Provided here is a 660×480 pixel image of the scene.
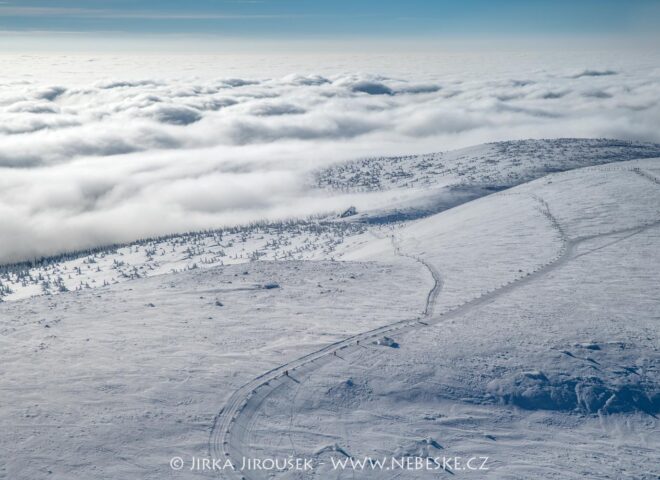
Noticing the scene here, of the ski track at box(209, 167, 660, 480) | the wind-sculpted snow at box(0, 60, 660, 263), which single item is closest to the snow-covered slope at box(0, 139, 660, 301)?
the wind-sculpted snow at box(0, 60, 660, 263)

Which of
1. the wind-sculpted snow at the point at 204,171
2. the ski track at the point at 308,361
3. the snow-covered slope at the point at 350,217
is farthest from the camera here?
the wind-sculpted snow at the point at 204,171

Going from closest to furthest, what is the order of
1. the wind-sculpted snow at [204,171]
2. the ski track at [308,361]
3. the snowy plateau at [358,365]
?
the snowy plateau at [358,365]
the ski track at [308,361]
the wind-sculpted snow at [204,171]

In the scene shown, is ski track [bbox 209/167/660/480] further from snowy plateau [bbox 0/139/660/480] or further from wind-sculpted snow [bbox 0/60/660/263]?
wind-sculpted snow [bbox 0/60/660/263]

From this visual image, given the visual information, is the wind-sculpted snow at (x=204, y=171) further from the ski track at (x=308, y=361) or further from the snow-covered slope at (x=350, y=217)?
the ski track at (x=308, y=361)

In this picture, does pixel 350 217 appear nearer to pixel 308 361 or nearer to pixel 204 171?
pixel 308 361

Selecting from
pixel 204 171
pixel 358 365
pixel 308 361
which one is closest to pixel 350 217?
pixel 308 361

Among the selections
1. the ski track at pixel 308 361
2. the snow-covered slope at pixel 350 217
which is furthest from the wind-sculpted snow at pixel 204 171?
the ski track at pixel 308 361

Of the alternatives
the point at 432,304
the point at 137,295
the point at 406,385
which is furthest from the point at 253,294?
the point at 406,385
